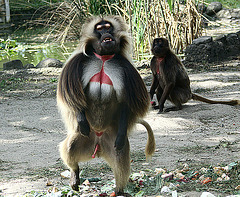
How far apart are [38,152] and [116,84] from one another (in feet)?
6.66

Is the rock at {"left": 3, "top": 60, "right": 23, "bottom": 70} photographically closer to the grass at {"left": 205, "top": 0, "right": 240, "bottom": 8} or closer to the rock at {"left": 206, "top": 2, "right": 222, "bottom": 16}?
the rock at {"left": 206, "top": 2, "right": 222, "bottom": 16}

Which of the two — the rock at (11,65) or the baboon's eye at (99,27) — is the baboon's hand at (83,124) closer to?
the baboon's eye at (99,27)

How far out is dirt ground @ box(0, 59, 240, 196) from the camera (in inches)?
174

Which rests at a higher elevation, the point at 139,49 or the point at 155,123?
the point at 139,49

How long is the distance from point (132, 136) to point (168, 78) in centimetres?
156

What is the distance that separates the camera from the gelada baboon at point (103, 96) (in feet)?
11.6

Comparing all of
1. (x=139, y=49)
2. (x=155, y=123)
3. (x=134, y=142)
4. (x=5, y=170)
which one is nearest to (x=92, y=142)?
(x=5, y=170)

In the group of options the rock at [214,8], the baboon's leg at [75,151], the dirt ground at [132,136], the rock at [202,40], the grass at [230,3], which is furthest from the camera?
the grass at [230,3]

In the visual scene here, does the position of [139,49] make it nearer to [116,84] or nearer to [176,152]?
[176,152]

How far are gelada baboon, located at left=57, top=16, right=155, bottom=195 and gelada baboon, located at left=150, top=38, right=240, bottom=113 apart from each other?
3096 millimetres

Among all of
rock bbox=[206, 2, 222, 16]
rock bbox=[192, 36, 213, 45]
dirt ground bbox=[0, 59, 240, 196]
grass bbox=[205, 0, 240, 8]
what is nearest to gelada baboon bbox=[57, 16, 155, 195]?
dirt ground bbox=[0, 59, 240, 196]

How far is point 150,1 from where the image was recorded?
914 centimetres

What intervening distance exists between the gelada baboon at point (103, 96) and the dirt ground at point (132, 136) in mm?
630

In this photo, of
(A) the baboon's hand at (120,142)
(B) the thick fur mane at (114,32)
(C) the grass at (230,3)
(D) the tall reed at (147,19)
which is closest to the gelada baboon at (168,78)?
(D) the tall reed at (147,19)
